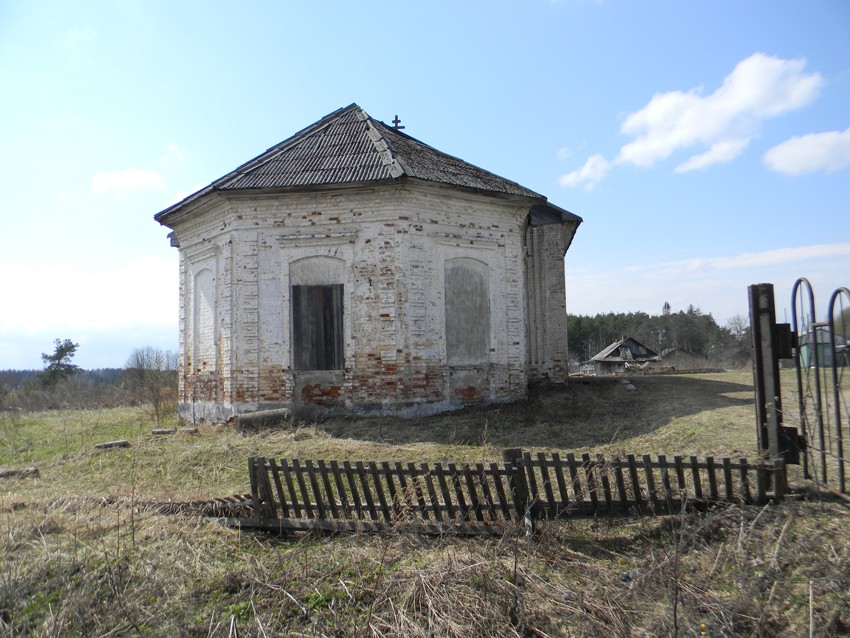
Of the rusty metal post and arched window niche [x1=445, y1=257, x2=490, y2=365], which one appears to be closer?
the rusty metal post

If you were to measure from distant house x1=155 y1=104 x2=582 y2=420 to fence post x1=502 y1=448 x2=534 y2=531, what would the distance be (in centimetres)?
673

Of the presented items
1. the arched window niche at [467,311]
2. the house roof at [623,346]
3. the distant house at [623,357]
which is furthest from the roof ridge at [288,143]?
the house roof at [623,346]

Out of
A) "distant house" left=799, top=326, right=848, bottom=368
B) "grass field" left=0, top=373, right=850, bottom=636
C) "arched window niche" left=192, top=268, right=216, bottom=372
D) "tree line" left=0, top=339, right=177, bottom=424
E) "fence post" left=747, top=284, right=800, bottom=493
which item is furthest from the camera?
"tree line" left=0, top=339, right=177, bottom=424

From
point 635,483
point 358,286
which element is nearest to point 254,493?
point 635,483

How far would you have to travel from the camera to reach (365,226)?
1246 centimetres

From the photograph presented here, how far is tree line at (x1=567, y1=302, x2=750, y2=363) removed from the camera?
61.1 meters

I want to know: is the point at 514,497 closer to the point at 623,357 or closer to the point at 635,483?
the point at 635,483

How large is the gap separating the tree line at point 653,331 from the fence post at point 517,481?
Answer: 194ft

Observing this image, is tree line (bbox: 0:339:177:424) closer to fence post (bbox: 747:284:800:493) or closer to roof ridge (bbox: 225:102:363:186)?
roof ridge (bbox: 225:102:363:186)

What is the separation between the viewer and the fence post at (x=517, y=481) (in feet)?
17.8

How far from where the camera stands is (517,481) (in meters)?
5.45

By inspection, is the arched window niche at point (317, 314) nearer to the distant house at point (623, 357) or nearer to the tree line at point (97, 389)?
the tree line at point (97, 389)

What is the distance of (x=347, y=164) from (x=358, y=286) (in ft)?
9.76

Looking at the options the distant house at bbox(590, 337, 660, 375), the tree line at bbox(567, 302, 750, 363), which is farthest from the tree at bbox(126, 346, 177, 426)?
the tree line at bbox(567, 302, 750, 363)
